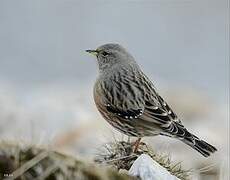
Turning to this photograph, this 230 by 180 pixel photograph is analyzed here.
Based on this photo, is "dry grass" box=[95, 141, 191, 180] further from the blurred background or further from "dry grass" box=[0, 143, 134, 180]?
the blurred background

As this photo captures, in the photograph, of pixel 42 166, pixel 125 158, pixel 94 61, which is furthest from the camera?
pixel 94 61

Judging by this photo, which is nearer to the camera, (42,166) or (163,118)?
(42,166)

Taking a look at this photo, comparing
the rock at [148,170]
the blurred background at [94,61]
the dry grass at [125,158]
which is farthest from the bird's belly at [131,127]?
the blurred background at [94,61]

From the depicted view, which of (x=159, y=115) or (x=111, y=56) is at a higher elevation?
(x=111, y=56)

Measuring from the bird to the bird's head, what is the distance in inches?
2.1

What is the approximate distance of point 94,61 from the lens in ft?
53.7

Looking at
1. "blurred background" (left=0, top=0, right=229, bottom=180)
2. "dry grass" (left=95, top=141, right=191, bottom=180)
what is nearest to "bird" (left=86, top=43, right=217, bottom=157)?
"dry grass" (left=95, top=141, right=191, bottom=180)

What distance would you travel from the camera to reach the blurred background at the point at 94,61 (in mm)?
12148

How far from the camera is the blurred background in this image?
12148 mm

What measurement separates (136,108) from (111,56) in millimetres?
1045

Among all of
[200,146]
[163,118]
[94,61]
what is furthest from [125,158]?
[94,61]

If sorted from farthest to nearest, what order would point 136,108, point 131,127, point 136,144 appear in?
1. point 136,108
2. point 131,127
3. point 136,144

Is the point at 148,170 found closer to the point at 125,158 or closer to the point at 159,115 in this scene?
the point at 125,158

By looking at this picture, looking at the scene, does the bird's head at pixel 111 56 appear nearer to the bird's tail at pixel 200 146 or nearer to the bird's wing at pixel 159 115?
the bird's wing at pixel 159 115
